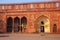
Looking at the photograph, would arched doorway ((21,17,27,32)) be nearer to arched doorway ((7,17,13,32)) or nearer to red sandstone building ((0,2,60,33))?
red sandstone building ((0,2,60,33))

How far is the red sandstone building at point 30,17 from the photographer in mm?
26062

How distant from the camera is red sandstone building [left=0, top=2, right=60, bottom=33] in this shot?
1026 inches

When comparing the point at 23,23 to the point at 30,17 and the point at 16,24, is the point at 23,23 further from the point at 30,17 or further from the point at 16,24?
the point at 30,17

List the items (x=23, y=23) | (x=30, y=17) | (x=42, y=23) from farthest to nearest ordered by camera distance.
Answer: (x=23, y=23)
(x=42, y=23)
(x=30, y=17)

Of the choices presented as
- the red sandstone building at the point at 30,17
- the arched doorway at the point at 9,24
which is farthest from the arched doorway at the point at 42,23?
the arched doorway at the point at 9,24

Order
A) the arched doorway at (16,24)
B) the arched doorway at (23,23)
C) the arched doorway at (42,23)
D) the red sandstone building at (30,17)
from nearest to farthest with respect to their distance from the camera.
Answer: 1. the red sandstone building at (30,17)
2. the arched doorway at (42,23)
3. the arched doorway at (23,23)
4. the arched doorway at (16,24)

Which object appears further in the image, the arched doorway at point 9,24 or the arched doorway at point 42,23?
the arched doorway at point 9,24

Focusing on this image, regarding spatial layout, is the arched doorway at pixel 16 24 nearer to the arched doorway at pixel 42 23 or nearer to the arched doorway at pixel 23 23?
the arched doorway at pixel 23 23

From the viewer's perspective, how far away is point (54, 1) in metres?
26.0

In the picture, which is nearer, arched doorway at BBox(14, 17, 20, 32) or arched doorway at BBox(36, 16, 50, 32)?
arched doorway at BBox(36, 16, 50, 32)

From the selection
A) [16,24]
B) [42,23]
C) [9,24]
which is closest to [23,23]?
[16,24]

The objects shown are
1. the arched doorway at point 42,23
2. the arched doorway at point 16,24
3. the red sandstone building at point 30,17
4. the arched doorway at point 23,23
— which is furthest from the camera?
the arched doorway at point 16,24

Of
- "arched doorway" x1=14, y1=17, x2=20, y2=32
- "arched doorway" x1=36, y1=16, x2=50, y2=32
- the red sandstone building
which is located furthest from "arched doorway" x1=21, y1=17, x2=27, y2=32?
"arched doorway" x1=36, y1=16, x2=50, y2=32

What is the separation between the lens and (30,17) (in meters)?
26.6
